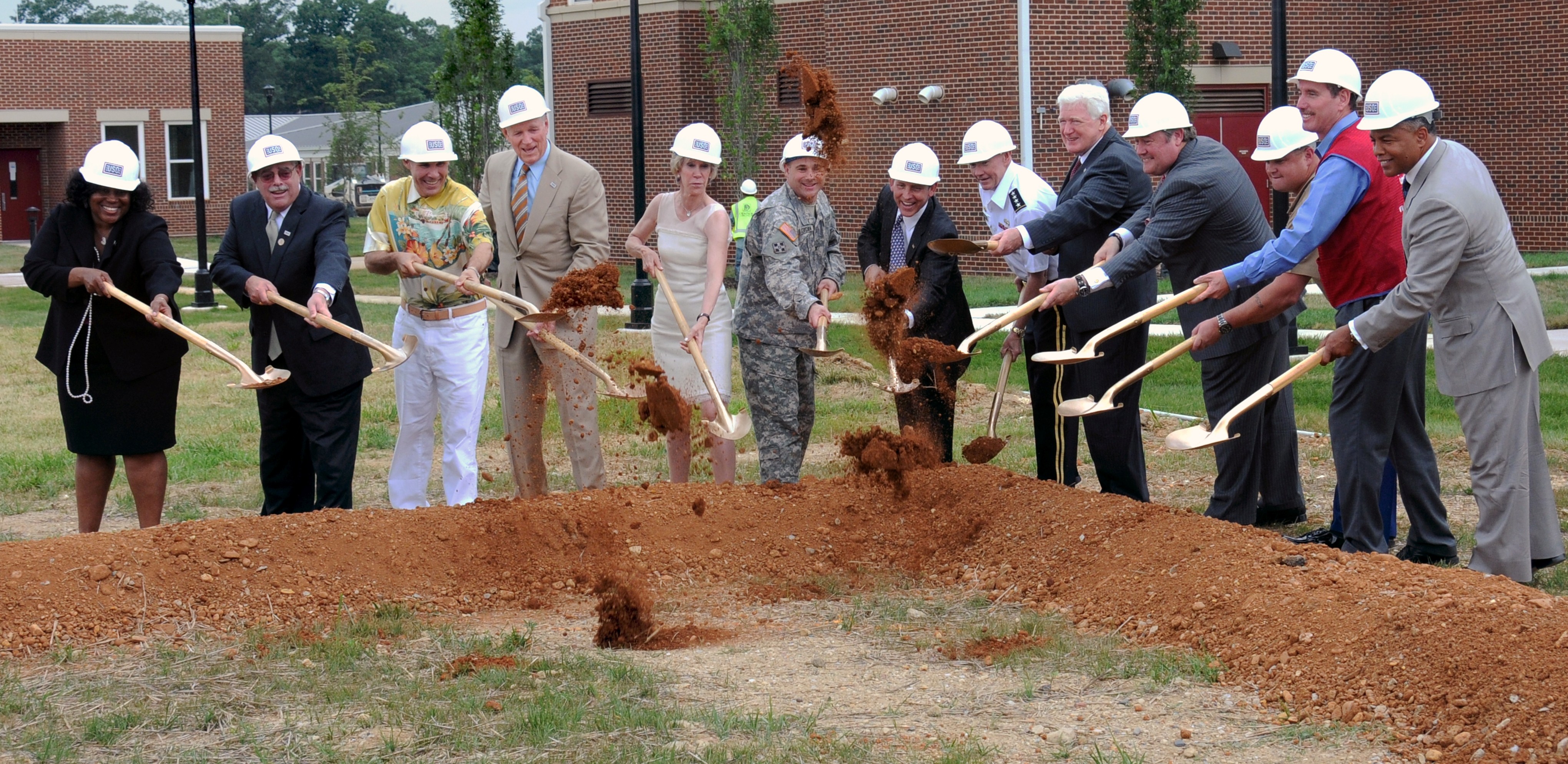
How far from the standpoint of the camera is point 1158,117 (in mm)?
6398

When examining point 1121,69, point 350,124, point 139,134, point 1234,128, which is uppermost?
point 350,124

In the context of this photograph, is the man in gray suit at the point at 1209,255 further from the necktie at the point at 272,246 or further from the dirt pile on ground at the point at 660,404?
the necktie at the point at 272,246

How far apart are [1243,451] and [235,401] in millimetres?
8381

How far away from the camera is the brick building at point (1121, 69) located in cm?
2067

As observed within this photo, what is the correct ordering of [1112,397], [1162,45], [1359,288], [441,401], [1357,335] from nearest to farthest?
[1357,335] → [1359,288] → [1112,397] → [441,401] → [1162,45]

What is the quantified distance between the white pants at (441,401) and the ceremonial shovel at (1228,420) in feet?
11.0

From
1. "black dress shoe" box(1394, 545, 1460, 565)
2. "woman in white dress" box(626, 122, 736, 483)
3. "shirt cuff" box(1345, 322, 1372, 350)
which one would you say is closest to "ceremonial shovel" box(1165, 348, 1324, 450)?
"shirt cuff" box(1345, 322, 1372, 350)

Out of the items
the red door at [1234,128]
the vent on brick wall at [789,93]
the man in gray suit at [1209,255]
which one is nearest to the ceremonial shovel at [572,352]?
the man in gray suit at [1209,255]

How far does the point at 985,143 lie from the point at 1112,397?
1.63m

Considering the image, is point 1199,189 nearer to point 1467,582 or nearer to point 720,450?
point 1467,582

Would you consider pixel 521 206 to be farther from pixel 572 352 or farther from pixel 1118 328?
pixel 1118 328

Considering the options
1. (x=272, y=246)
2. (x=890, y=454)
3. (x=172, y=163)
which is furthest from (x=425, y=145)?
(x=172, y=163)

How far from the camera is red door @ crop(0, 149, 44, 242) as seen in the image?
121 ft

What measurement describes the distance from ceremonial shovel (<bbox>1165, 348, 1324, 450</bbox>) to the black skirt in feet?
14.8
